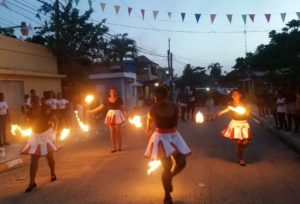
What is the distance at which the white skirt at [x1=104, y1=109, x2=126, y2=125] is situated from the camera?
542 inches

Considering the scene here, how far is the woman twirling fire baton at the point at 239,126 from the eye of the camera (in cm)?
1080

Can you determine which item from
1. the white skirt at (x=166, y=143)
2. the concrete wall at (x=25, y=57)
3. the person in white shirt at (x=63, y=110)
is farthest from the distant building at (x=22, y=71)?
the white skirt at (x=166, y=143)

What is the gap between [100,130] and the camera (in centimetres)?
2284

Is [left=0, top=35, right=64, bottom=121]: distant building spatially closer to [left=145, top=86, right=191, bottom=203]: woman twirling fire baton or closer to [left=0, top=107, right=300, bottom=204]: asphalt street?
[left=0, top=107, right=300, bottom=204]: asphalt street

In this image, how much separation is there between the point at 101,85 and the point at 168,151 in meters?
36.1

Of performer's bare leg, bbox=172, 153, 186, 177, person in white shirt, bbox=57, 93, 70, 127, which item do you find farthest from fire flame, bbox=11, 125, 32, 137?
person in white shirt, bbox=57, 93, 70, 127

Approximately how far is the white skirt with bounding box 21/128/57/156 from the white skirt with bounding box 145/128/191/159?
2591 mm

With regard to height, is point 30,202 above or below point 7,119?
below

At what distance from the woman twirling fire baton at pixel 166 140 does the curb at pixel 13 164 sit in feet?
19.6

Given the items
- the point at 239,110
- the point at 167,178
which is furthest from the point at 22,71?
the point at 167,178

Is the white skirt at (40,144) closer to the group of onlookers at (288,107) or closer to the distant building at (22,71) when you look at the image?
the group of onlookers at (288,107)

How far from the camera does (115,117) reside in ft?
45.3

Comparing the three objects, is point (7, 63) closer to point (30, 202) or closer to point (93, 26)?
point (93, 26)

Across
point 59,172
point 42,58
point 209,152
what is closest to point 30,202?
point 59,172
